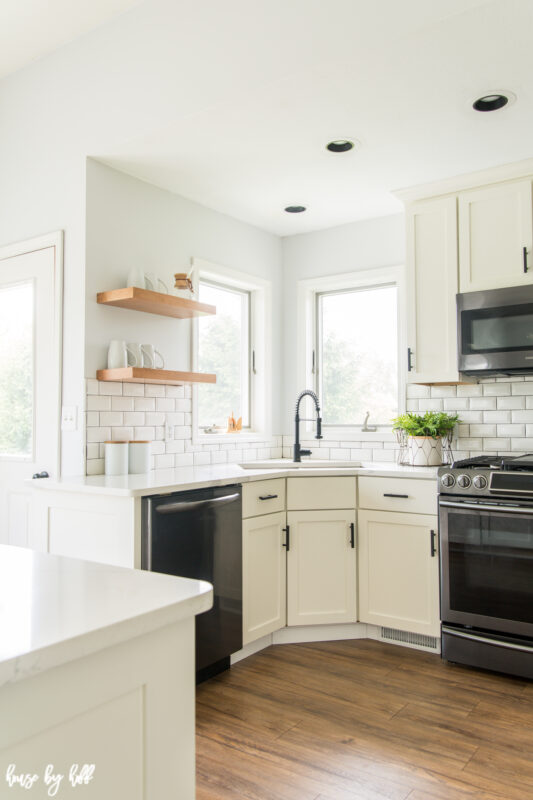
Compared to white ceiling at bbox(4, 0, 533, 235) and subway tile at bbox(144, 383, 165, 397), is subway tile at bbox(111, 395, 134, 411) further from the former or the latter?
white ceiling at bbox(4, 0, 533, 235)

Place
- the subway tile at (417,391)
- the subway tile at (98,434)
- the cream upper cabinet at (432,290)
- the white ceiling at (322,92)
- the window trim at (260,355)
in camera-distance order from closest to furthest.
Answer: the white ceiling at (322,92), the subway tile at (98,434), the cream upper cabinet at (432,290), the subway tile at (417,391), the window trim at (260,355)

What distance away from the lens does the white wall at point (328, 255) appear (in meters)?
3.83

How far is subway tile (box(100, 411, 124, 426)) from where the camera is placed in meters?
2.91

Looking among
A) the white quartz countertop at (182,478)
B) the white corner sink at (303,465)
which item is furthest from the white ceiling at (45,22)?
the white corner sink at (303,465)

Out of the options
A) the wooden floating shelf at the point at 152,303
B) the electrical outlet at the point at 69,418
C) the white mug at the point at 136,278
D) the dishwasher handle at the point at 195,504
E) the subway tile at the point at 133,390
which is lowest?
the dishwasher handle at the point at 195,504

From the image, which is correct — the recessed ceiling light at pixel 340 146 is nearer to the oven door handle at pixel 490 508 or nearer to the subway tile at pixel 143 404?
the subway tile at pixel 143 404

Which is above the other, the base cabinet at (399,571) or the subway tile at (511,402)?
the subway tile at (511,402)

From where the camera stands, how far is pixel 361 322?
403 centimetres

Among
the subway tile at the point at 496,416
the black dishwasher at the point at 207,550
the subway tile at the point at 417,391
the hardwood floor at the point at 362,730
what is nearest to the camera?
the hardwood floor at the point at 362,730

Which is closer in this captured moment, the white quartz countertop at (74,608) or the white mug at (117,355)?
the white quartz countertop at (74,608)

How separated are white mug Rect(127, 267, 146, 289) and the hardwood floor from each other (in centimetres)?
182

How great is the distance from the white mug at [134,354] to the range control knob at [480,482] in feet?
5.44

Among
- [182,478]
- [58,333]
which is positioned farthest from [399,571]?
[58,333]

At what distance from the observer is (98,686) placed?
715mm
